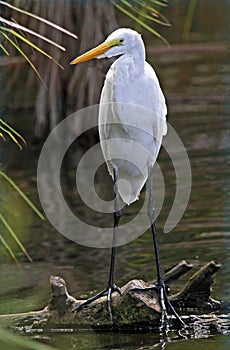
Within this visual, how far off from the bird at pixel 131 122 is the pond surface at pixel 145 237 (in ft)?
1.23

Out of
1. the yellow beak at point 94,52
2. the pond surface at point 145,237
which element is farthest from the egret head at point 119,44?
the pond surface at point 145,237

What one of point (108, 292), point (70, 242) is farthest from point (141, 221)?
point (108, 292)

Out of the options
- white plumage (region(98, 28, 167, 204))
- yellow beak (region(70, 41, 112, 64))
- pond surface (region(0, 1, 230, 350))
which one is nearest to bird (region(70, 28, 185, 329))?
white plumage (region(98, 28, 167, 204))

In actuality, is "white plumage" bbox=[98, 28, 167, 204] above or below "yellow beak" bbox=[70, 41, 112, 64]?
below

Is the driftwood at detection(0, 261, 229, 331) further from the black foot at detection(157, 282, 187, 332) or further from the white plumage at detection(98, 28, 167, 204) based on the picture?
the white plumage at detection(98, 28, 167, 204)

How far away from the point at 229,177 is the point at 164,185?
0.41m

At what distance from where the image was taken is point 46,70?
247 inches

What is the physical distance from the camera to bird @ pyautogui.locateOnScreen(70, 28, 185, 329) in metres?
3.58

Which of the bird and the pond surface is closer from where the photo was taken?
the pond surface

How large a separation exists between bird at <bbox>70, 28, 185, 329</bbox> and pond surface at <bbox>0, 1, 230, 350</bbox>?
37 centimetres

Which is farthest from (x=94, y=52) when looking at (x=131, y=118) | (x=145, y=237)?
(x=145, y=237)

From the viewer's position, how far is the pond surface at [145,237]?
130 inches

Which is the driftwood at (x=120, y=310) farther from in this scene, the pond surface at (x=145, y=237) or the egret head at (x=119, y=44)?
the egret head at (x=119, y=44)

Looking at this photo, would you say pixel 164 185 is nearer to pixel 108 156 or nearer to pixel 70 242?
pixel 70 242
